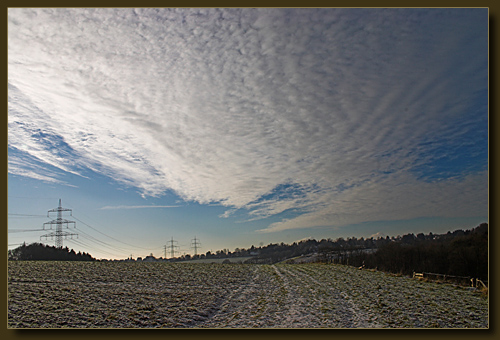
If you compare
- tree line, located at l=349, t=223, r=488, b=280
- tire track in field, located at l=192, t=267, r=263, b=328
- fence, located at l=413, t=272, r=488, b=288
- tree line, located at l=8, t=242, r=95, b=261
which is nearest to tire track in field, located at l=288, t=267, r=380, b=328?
tire track in field, located at l=192, t=267, r=263, b=328

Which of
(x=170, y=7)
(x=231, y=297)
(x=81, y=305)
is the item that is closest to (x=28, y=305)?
(x=81, y=305)

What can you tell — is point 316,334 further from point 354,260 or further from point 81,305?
point 354,260

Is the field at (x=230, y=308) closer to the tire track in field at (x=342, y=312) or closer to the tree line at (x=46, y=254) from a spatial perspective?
the tire track in field at (x=342, y=312)

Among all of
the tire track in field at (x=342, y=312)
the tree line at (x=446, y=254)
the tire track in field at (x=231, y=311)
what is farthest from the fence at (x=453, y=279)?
the tire track in field at (x=231, y=311)

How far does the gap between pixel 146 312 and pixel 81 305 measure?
2894 mm

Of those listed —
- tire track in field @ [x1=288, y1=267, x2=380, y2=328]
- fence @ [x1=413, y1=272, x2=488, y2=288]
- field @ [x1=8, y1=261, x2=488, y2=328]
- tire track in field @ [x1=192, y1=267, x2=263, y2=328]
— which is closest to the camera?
tire track in field @ [x1=288, y1=267, x2=380, y2=328]

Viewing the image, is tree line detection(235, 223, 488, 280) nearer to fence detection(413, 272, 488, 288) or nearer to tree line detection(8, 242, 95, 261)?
fence detection(413, 272, 488, 288)

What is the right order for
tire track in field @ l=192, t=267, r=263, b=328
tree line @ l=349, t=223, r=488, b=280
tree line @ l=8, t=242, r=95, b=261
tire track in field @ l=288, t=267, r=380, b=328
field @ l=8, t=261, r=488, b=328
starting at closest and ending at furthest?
tire track in field @ l=288, t=267, r=380, b=328 < field @ l=8, t=261, r=488, b=328 < tire track in field @ l=192, t=267, r=263, b=328 < tree line @ l=349, t=223, r=488, b=280 < tree line @ l=8, t=242, r=95, b=261

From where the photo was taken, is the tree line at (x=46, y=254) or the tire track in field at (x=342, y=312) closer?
the tire track in field at (x=342, y=312)

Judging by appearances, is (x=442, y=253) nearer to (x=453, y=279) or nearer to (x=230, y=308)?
(x=453, y=279)

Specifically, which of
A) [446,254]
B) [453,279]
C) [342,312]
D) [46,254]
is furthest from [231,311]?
[46,254]

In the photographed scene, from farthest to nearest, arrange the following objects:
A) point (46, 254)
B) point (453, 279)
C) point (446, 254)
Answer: point (46, 254) → point (453, 279) → point (446, 254)

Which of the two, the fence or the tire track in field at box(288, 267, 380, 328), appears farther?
the fence

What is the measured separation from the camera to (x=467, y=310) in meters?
11.2
